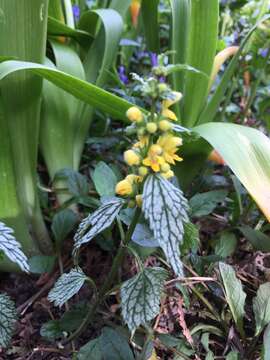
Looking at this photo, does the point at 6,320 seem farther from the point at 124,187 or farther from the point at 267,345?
the point at 267,345

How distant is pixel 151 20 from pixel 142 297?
74 cm

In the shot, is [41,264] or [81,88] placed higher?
[81,88]

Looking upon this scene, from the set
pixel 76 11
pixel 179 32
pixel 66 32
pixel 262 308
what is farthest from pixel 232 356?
pixel 76 11

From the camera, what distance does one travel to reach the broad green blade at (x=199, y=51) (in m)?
0.92

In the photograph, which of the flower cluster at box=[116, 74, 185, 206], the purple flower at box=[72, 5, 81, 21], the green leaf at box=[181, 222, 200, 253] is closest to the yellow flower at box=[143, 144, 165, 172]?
the flower cluster at box=[116, 74, 185, 206]

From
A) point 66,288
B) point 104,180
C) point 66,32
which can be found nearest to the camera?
point 66,288

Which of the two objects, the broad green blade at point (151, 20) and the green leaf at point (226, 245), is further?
the broad green blade at point (151, 20)

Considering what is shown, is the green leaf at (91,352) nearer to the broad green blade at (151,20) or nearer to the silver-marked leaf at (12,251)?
the silver-marked leaf at (12,251)

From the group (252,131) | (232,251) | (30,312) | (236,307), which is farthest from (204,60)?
(30,312)

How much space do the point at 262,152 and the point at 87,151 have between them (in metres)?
0.62

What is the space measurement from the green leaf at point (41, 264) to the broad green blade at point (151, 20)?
2.00ft

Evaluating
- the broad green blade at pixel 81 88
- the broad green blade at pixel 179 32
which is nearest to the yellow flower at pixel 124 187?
the broad green blade at pixel 81 88

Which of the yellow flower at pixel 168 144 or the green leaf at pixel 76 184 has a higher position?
the yellow flower at pixel 168 144

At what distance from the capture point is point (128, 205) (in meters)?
0.58
